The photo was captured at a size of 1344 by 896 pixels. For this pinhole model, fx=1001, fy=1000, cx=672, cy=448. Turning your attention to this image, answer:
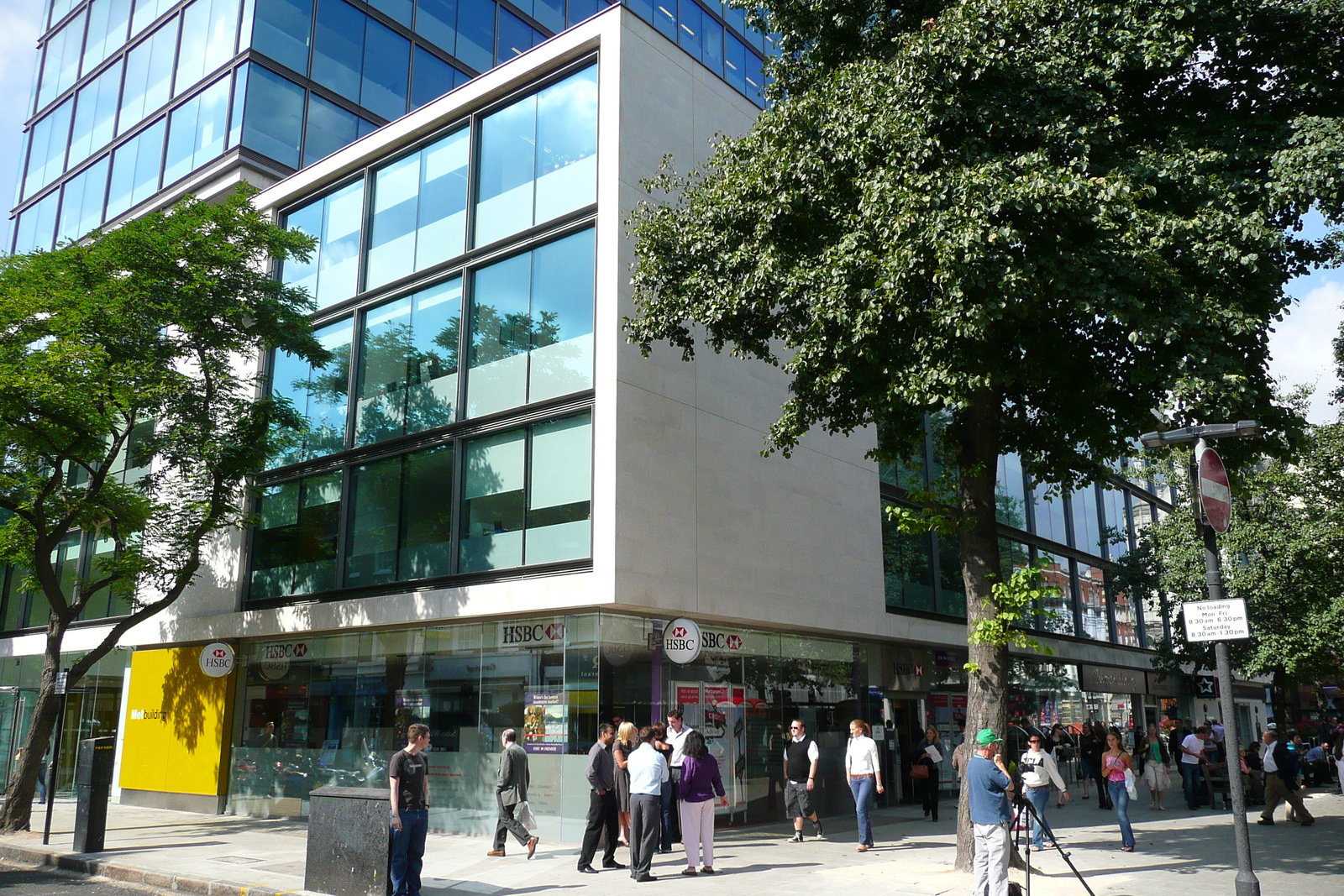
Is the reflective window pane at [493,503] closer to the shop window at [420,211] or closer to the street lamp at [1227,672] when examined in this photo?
the shop window at [420,211]

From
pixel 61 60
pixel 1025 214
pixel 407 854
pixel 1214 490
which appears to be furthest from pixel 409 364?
pixel 61 60

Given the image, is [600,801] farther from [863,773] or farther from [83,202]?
[83,202]

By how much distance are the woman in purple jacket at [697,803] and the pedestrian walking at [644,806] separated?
1.52ft

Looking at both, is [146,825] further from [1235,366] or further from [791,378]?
[1235,366]

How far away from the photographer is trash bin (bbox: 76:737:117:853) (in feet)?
47.7

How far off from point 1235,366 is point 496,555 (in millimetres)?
11272

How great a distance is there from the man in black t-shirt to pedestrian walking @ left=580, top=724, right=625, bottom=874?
2.81 m

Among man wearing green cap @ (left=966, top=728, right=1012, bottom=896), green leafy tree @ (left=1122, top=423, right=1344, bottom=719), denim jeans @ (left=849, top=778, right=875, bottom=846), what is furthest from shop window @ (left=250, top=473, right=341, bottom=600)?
green leafy tree @ (left=1122, top=423, right=1344, bottom=719)

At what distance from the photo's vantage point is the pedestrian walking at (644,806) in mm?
11875

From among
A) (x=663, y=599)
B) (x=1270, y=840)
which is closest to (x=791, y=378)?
(x=663, y=599)

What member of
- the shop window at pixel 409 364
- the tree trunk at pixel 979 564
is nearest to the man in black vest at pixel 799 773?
the tree trunk at pixel 979 564

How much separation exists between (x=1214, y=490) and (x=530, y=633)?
421 inches

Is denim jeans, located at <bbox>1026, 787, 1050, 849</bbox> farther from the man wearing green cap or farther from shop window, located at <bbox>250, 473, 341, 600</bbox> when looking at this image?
shop window, located at <bbox>250, 473, 341, 600</bbox>

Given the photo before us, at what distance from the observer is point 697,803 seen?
12.6m
